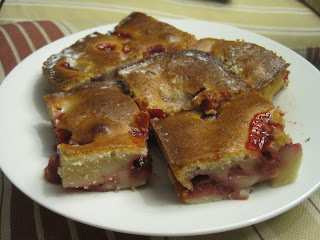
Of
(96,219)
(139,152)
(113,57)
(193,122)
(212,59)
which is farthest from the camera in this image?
(113,57)

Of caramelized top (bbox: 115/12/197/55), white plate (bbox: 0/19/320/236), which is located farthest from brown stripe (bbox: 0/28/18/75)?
caramelized top (bbox: 115/12/197/55)

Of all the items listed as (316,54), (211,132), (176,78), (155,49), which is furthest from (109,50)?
(316,54)

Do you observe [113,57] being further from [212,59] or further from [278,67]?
[278,67]

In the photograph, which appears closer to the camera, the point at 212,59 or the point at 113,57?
the point at 212,59

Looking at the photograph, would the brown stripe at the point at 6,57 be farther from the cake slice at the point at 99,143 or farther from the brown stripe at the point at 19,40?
the cake slice at the point at 99,143

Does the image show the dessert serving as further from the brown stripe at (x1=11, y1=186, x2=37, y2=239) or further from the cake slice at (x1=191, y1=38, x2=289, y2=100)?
the brown stripe at (x1=11, y1=186, x2=37, y2=239)

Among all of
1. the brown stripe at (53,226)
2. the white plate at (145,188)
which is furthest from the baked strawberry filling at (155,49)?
the brown stripe at (53,226)

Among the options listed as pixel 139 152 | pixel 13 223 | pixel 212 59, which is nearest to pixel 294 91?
pixel 212 59
